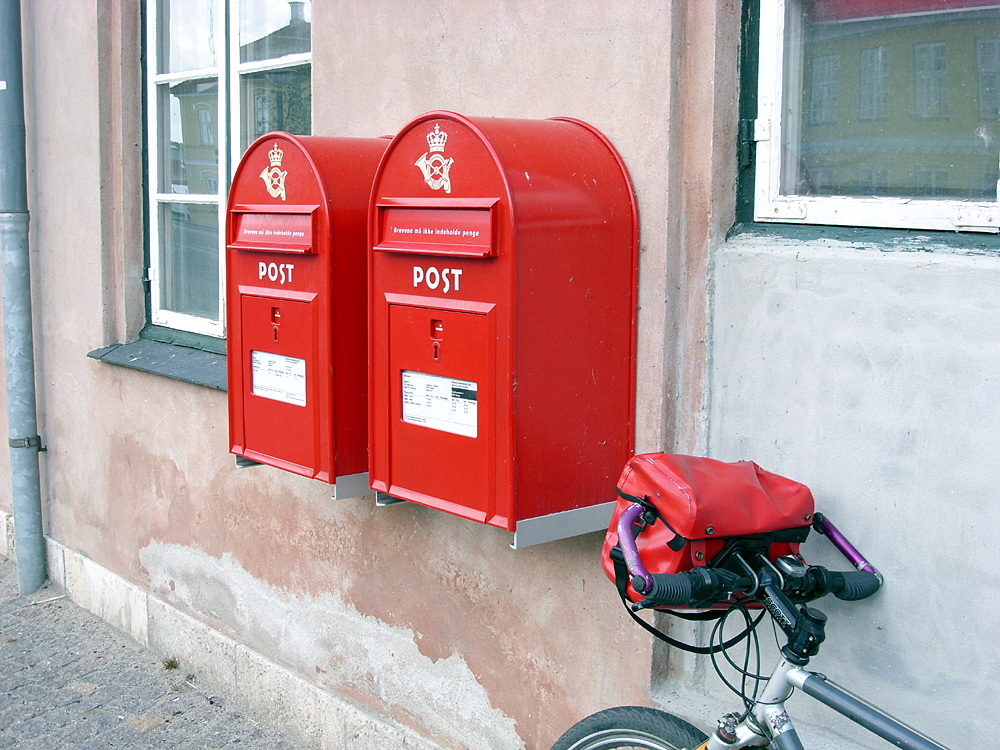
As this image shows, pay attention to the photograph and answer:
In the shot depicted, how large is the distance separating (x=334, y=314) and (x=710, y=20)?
3.87ft

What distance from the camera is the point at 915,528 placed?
2.08 meters

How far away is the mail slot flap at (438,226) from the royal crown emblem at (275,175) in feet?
1.51

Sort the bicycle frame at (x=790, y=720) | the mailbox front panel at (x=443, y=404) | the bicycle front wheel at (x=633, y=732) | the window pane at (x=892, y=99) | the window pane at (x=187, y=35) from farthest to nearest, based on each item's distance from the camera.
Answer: the window pane at (x=187, y=35)
the mailbox front panel at (x=443, y=404)
the bicycle front wheel at (x=633, y=732)
the window pane at (x=892, y=99)
the bicycle frame at (x=790, y=720)

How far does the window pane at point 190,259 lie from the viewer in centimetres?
443

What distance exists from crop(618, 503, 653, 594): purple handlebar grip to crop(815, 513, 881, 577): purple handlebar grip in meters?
0.41

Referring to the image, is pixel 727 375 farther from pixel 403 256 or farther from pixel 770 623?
pixel 403 256

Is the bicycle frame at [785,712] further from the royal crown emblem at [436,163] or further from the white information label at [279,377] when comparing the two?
the white information label at [279,377]

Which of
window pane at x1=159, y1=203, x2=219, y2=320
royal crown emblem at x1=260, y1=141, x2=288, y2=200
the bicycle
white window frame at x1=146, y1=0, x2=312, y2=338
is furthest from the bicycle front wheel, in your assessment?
window pane at x1=159, y1=203, x2=219, y2=320

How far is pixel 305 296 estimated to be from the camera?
109 inches

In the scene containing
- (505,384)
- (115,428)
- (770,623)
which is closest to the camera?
(505,384)

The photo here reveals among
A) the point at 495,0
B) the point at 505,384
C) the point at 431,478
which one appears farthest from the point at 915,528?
the point at 495,0

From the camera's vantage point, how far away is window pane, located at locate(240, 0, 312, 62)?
12.5 feet

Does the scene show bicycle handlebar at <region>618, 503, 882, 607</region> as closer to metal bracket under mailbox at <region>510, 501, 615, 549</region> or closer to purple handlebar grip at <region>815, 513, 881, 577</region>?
purple handlebar grip at <region>815, 513, 881, 577</region>

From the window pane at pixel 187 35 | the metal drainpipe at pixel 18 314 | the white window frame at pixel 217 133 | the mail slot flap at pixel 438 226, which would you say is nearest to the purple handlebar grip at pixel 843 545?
the mail slot flap at pixel 438 226
